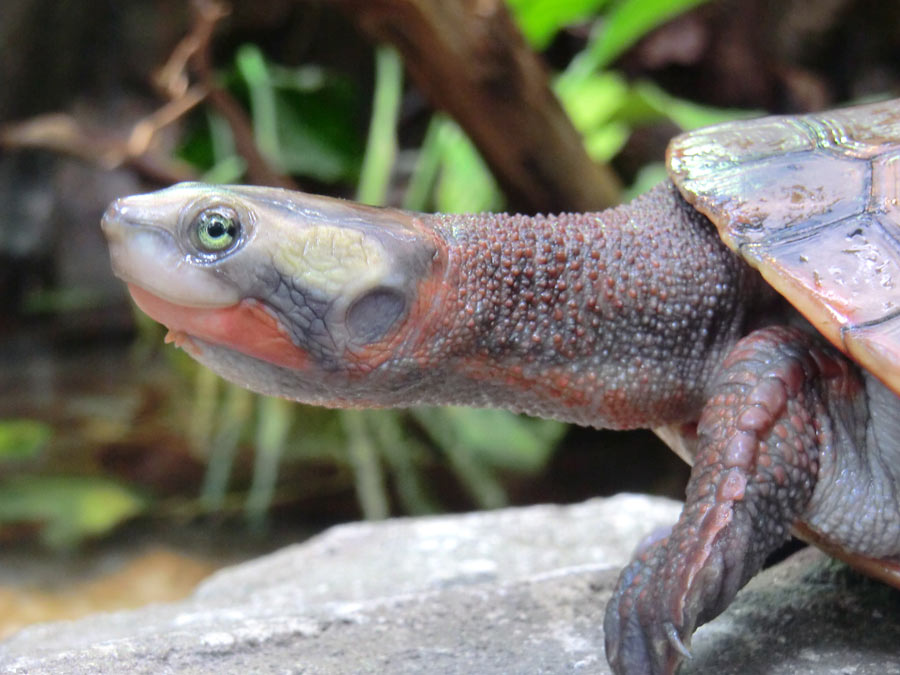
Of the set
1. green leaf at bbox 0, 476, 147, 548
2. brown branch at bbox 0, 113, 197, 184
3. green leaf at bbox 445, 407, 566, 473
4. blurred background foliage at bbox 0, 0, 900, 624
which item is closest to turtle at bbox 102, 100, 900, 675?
blurred background foliage at bbox 0, 0, 900, 624

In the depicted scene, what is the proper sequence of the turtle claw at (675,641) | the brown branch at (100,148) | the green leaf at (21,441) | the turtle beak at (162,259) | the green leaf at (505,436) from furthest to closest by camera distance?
the green leaf at (21,441) < the green leaf at (505,436) < the brown branch at (100,148) < the turtle beak at (162,259) < the turtle claw at (675,641)

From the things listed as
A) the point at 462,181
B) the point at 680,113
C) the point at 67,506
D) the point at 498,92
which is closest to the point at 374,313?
the point at 498,92

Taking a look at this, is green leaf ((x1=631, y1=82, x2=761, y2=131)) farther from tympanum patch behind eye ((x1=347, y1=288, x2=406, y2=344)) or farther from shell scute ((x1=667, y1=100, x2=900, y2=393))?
tympanum patch behind eye ((x1=347, y1=288, x2=406, y2=344))

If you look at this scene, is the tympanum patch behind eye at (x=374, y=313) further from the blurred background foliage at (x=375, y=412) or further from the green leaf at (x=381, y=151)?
the green leaf at (x=381, y=151)

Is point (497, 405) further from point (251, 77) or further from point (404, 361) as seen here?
point (251, 77)

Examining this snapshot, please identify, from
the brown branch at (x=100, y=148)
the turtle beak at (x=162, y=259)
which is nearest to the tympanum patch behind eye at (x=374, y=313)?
the turtle beak at (x=162, y=259)
